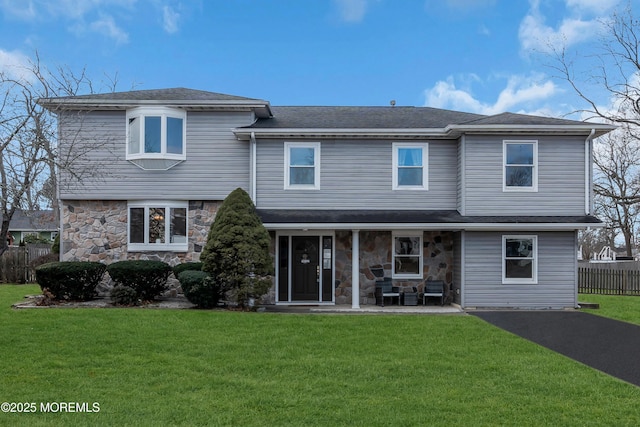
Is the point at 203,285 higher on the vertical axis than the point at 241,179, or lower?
lower

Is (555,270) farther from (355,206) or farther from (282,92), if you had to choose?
(282,92)

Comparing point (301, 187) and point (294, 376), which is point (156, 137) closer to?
point (301, 187)

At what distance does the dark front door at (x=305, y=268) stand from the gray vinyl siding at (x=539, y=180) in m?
4.65

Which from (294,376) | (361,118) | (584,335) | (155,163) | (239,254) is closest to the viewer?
(294,376)

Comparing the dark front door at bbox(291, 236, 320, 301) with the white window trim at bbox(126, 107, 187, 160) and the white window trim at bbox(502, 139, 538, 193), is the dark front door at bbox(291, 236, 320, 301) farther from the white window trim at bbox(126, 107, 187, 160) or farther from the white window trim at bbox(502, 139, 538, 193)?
the white window trim at bbox(502, 139, 538, 193)

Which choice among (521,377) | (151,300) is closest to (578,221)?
(521,377)

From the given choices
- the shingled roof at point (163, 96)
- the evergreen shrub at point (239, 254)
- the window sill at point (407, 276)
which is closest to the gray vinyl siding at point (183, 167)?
the shingled roof at point (163, 96)

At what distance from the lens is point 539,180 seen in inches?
620

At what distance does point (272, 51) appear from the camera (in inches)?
820

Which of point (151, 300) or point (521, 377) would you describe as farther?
point (151, 300)

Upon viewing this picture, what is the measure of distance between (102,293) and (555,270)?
43.8ft

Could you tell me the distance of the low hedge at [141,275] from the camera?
14.9 m

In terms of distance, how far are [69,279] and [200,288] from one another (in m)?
3.86

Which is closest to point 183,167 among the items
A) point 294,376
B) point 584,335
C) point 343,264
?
point 343,264
